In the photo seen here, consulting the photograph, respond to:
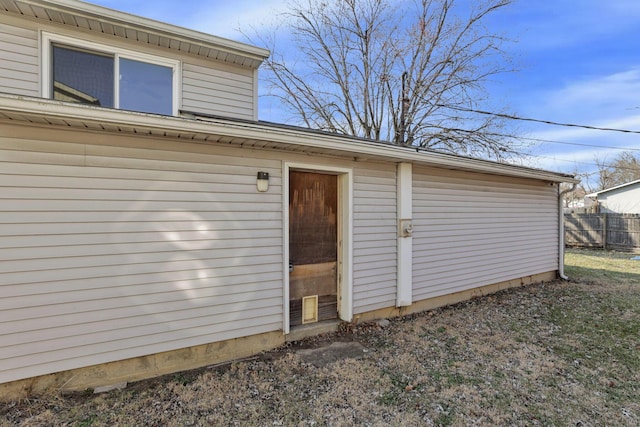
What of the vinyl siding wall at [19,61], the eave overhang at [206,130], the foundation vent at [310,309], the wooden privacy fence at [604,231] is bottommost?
the foundation vent at [310,309]

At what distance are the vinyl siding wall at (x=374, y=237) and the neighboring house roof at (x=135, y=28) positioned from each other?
9.47 ft

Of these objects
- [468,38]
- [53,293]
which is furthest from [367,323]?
[468,38]

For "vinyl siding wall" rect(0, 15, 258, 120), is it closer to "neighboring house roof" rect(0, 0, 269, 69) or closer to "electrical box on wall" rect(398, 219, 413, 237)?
"neighboring house roof" rect(0, 0, 269, 69)

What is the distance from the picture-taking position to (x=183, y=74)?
4711 millimetres

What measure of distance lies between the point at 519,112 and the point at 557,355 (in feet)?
34.0

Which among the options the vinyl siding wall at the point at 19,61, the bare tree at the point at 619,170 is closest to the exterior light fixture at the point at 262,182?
the vinyl siding wall at the point at 19,61

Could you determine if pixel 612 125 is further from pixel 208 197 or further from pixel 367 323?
pixel 208 197

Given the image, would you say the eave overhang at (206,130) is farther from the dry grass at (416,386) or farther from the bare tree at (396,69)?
the bare tree at (396,69)

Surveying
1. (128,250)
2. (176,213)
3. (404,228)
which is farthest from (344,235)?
(128,250)

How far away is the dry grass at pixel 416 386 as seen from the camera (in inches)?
97.5

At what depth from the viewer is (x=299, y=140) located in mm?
3473

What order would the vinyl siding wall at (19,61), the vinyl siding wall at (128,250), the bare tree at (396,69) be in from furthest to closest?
the bare tree at (396,69) < the vinyl siding wall at (19,61) < the vinyl siding wall at (128,250)

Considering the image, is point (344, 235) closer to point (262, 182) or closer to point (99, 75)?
point (262, 182)

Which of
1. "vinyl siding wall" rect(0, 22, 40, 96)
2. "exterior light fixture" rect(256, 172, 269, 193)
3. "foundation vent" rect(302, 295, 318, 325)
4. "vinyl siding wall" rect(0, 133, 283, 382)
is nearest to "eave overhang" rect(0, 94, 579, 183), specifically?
"vinyl siding wall" rect(0, 133, 283, 382)
